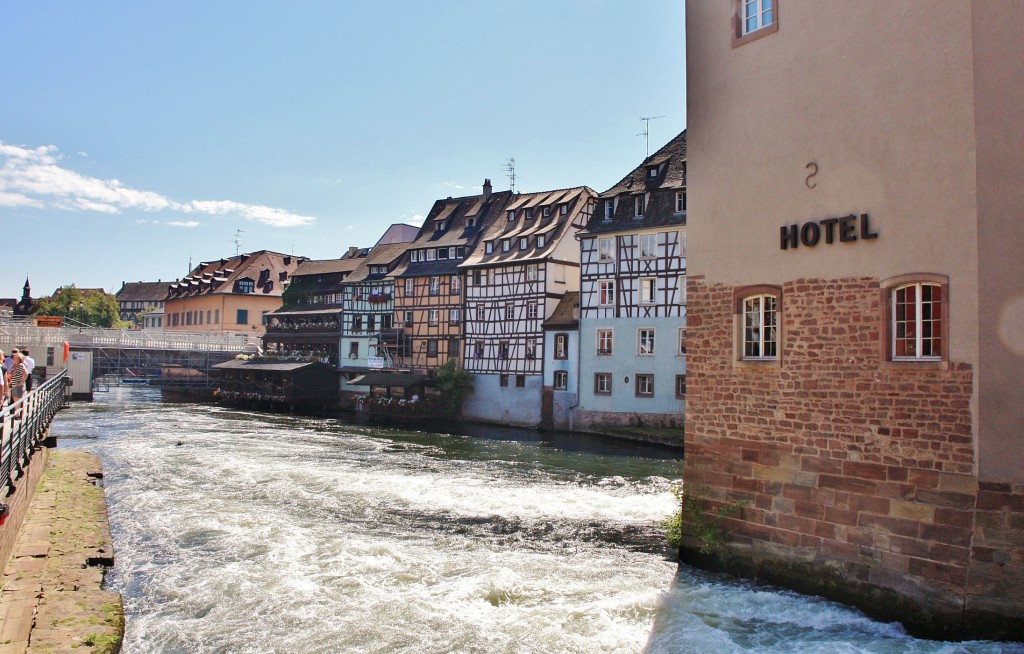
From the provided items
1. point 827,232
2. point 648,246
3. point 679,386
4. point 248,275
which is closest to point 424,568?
point 827,232

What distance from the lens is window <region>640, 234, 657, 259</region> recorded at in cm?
2977

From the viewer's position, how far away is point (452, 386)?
119 feet

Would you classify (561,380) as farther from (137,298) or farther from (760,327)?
(137,298)

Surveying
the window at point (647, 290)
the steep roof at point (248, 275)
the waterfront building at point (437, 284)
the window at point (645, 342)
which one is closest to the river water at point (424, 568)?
the window at point (645, 342)

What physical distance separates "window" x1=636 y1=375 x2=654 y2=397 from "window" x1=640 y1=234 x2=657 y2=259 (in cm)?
454

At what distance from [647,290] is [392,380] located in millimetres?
14491

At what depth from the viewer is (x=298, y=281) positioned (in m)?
53.3

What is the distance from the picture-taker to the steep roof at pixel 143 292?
105 meters

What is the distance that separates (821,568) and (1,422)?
9.12m

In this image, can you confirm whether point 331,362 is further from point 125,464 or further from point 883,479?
point 883,479

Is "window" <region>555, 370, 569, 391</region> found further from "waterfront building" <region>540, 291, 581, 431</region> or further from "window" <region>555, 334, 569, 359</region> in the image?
"window" <region>555, 334, 569, 359</region>

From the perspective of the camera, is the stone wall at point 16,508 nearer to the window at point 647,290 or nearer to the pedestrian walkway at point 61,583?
the pedestrian walkway at point 61,583

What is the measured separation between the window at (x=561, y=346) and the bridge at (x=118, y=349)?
22357 millimetres

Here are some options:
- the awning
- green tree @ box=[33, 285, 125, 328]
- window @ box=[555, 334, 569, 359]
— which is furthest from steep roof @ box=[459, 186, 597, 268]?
green tree @ box=[33, 285, 125, 328]
